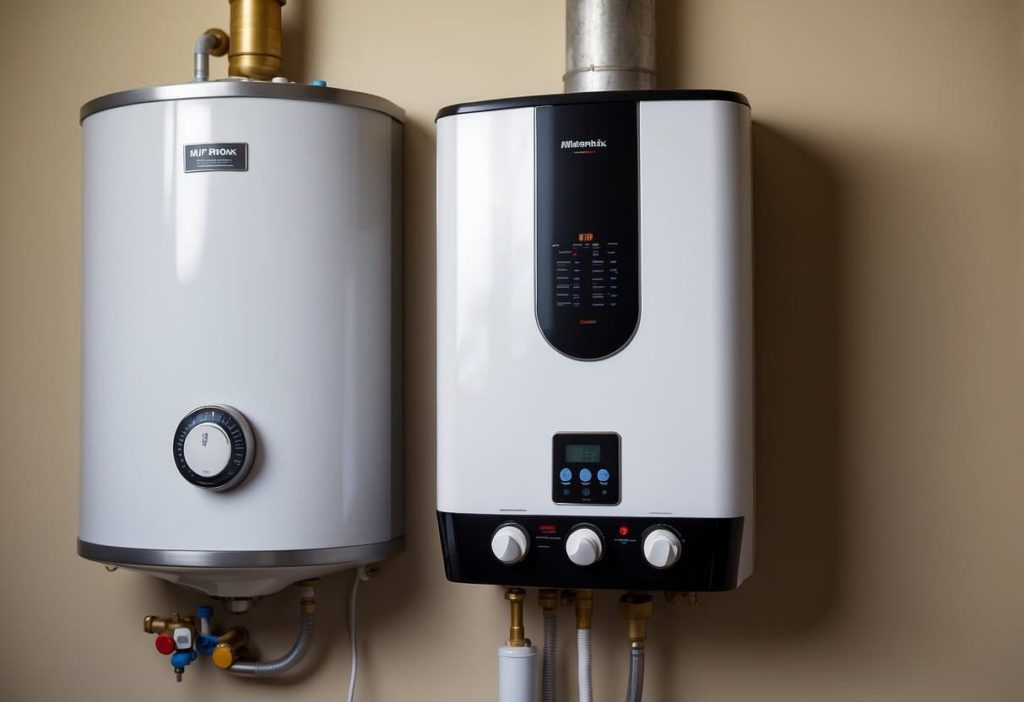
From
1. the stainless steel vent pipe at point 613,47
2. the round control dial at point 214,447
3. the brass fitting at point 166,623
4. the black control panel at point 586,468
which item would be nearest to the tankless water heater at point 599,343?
the black control panel at point 586,468

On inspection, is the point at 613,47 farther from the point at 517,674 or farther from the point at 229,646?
the point at 229,646

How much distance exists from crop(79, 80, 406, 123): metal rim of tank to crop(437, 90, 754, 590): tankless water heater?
20 centimetres

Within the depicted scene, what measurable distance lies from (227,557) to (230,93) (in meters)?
0.65

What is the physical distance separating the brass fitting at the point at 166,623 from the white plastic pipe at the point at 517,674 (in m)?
0.52

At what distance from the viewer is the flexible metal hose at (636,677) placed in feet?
5.12

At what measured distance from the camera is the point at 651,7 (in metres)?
1.60

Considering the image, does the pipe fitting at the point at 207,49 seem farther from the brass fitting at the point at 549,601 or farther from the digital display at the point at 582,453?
the brass fitting at the point at 549,601

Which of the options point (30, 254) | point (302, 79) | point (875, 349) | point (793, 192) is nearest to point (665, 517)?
point (875, 349)

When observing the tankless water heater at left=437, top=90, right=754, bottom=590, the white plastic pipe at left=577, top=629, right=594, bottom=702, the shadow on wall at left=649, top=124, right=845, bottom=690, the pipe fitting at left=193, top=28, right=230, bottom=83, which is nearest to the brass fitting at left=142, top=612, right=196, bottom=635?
the tankless water heater at left=437, top=90, right=754, bottom=590

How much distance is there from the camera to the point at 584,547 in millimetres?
1397

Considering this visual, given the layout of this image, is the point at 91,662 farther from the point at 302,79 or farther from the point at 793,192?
the point at 793,192

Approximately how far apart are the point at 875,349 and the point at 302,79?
1.01 meters

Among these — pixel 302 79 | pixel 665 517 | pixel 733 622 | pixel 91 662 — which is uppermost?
pixel 302 79

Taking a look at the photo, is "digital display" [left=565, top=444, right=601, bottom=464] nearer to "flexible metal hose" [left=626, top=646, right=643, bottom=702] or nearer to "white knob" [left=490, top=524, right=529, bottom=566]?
"white knob" [left=490, top=524, right=529, bottom=566]
